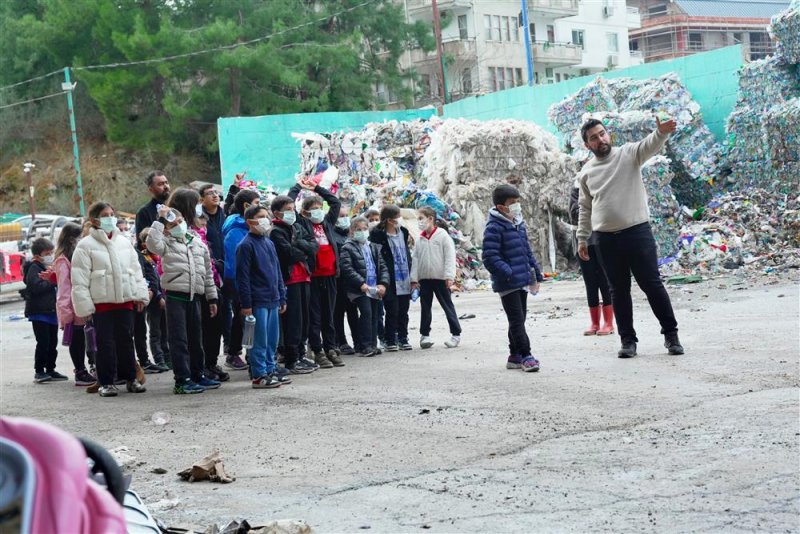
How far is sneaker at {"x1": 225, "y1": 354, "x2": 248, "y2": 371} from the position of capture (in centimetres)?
1271

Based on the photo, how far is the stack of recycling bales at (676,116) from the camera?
2459 centimetres

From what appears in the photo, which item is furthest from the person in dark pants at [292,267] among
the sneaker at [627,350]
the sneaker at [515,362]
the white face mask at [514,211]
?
the sneaker at [627,350]

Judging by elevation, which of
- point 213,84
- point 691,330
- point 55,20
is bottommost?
point 691,330

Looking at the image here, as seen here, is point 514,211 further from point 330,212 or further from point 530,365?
point 330,212

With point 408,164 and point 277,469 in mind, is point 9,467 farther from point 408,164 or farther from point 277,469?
point 408,164

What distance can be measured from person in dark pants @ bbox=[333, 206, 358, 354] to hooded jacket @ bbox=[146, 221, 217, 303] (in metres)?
2.67

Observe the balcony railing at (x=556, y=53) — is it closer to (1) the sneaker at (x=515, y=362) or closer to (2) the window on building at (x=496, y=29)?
(2) the window on building at (x=496, y=29)

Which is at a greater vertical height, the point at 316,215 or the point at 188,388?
the point at 316,215

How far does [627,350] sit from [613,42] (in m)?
67.4

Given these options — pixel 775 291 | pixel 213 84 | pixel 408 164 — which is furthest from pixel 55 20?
pixel 775 291

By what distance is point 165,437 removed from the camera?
840 centimetres

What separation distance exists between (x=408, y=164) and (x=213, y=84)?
18624mm

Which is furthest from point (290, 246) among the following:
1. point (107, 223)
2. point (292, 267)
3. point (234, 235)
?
point (107, 223)

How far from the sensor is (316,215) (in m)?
12.3
